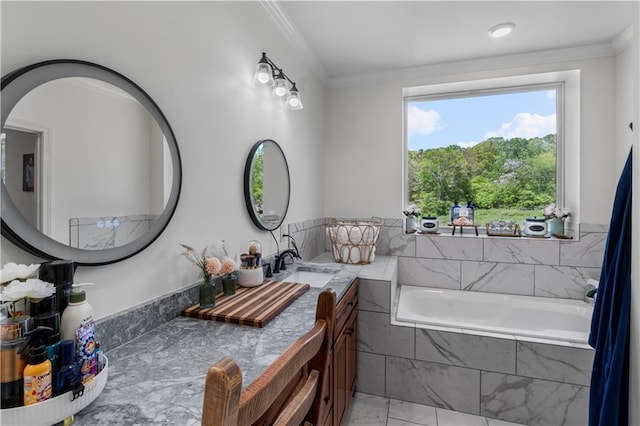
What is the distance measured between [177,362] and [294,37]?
7.33 ft

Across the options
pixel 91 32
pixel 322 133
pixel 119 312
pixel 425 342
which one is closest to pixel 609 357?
pixel 425 342

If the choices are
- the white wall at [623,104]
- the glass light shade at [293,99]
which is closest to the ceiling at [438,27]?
the white wall at [623,104]

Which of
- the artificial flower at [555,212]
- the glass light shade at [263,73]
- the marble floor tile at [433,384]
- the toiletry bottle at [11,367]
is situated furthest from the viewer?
the artificial flower at [555,212]

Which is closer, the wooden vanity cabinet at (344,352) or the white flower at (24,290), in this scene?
the white flower at (24,290)

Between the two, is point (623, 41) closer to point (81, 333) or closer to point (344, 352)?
point (344, 352)

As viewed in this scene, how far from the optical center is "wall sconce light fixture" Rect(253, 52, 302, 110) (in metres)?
1.74

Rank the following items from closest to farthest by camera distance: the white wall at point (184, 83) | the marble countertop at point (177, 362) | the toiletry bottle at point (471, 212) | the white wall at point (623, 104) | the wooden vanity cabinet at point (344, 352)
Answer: the marble countertop at point (177, 362) → the white wall at point (184, 83) → the wooden vanity cabinet at point (344, 352) → the white wall at point (623, 104) → the toiletry bottle at point (471, 212)

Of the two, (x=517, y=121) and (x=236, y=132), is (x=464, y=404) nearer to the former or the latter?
(x=236, y=132)

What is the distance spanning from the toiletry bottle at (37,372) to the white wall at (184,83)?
28cm

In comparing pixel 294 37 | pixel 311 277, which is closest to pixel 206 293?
pixel 311 277

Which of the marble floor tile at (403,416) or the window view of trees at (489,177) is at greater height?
the window view of trees at (489,177)

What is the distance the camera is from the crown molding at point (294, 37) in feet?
6.25

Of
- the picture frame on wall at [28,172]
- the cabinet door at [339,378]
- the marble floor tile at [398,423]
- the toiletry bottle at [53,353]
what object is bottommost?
the marble floor tile at [398,423]

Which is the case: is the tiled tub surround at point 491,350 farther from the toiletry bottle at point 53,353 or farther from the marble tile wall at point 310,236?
the toiletry bottle at point 53,353
